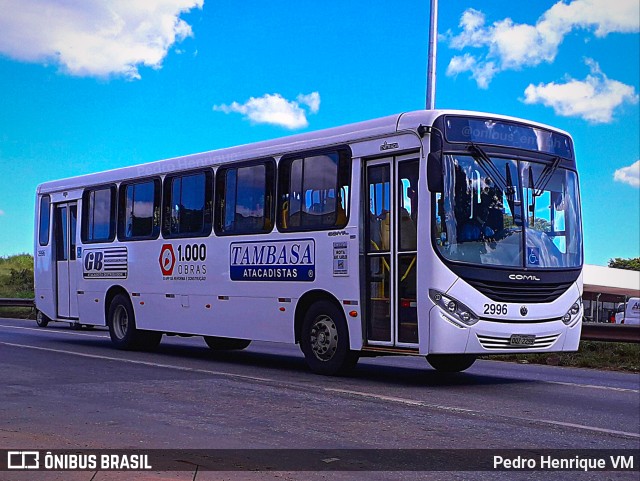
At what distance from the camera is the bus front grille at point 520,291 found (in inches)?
475

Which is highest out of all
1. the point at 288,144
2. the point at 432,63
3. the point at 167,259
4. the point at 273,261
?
the point at 432,63

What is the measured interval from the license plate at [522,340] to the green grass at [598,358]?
16.9 feet

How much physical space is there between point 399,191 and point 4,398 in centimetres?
544

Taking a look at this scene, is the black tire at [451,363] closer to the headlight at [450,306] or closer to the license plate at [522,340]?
the license plate at [522,340]

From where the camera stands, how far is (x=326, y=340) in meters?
13.5

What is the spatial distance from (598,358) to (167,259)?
26.3ft

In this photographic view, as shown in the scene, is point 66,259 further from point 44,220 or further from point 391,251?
point 391,251

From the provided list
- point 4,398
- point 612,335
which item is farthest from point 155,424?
point 612,335

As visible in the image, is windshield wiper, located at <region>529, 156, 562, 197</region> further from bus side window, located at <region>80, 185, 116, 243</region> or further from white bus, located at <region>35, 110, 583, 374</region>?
bus side window, located at <region>80, 185, 116, 243</region>

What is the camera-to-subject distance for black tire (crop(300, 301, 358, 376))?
13141mm

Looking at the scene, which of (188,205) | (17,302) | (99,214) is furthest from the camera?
(17,302)

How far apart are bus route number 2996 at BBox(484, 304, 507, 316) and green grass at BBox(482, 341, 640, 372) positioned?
5.57m

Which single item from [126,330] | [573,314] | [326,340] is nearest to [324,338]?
[326,340]

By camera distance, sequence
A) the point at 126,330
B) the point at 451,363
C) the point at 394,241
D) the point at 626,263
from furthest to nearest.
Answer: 1. the point at 626,263
2. the point at 126,330
3. the point at 451,363
4. the point at 394,241
